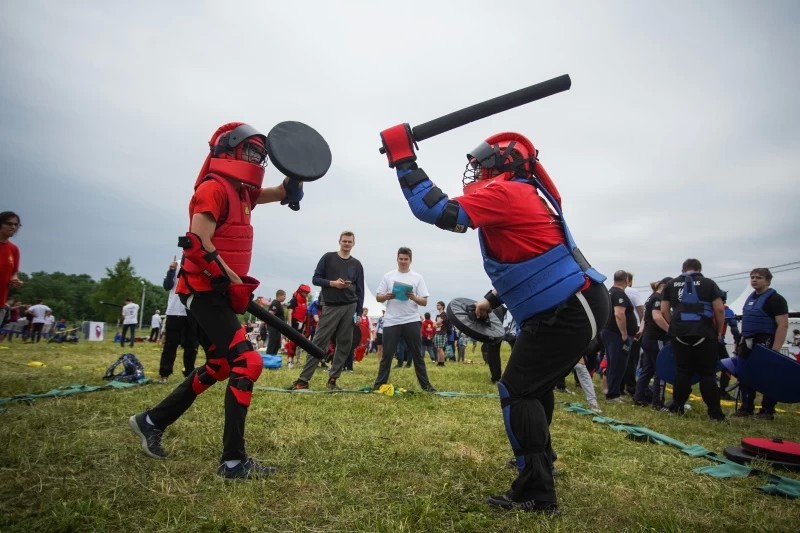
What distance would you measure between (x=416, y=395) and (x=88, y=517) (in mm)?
4822

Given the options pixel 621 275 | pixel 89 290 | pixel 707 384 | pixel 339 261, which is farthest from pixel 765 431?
pixel 89 290

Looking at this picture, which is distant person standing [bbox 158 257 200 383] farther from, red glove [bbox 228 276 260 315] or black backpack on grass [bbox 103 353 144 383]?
red glove [bbox 228 276 260 315]

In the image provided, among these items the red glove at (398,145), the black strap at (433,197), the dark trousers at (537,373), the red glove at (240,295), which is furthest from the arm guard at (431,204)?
the red glove at (240,295)

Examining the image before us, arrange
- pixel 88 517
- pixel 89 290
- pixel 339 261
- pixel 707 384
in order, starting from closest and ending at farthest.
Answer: pixel 88 517
pixel 707 384
pixel 339 261
pixel 89 290

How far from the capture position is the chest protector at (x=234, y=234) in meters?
3.31

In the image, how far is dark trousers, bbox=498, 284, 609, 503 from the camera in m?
2.73

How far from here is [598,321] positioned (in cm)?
307

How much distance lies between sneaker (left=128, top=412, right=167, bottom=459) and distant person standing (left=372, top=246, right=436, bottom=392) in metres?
4.09

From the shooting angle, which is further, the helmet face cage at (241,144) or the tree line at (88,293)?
the tree line at (88,293)

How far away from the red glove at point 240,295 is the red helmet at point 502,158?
1786 mm

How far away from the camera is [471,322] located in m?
3.83

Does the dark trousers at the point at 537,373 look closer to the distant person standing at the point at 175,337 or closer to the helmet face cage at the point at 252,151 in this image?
the helmet face cage at the point at 252,151

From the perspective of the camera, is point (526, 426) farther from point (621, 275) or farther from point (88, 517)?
point (621, 275)

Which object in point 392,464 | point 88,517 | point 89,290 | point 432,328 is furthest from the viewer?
point 89,290
